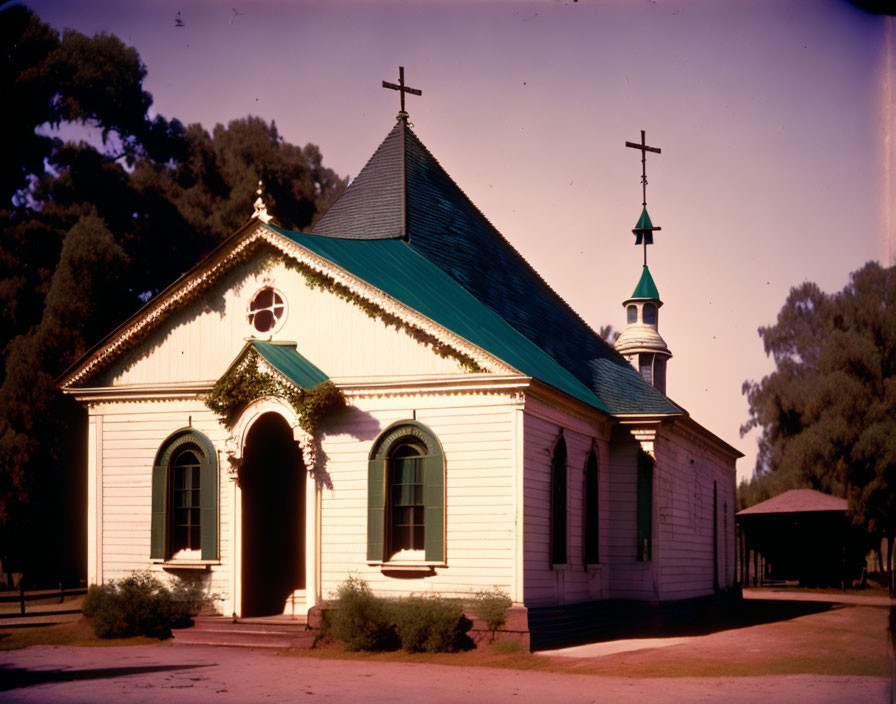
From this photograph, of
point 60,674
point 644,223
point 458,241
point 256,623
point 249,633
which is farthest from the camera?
point 644,223

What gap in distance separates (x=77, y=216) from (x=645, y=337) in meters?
19.1

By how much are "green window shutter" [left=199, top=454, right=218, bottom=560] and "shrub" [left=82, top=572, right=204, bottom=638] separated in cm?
85

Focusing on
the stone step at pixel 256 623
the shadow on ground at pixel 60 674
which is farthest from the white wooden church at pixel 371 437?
the shadow on ground at pixel 60 674

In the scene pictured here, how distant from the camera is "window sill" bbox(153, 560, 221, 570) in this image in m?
22.9

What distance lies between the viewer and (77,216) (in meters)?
38.6

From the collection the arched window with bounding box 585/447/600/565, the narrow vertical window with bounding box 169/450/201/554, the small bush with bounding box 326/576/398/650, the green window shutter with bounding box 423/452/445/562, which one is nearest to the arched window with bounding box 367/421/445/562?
the green window shutter with bounding box 423/452/445/562

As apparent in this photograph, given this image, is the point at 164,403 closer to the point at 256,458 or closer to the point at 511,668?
the point at 256,458

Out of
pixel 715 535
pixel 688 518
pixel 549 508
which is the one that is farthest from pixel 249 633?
pixel 715 535

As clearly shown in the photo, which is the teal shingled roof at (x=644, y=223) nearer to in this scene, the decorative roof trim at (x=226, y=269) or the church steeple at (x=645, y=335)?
the church steeple at (x=645, y=335)

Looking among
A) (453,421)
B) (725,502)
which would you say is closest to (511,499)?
(453,421)

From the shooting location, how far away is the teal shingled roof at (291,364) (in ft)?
71.0

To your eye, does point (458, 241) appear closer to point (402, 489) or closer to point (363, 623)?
point (402, 489)

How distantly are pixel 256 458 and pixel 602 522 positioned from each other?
7.83 m

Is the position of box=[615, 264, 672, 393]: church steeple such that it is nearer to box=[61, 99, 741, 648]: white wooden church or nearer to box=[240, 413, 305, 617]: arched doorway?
box=[61, 99, 741, 648]: white wooden church
